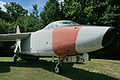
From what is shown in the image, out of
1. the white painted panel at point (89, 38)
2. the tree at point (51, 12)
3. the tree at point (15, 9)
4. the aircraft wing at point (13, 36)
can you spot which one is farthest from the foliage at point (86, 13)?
the tree at point (15, 9)

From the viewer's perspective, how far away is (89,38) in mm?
9703

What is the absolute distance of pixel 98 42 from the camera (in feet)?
31.1

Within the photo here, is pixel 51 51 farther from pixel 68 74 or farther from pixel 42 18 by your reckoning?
pixel 42 18

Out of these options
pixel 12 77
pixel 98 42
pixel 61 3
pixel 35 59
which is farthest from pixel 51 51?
pixel 61 3

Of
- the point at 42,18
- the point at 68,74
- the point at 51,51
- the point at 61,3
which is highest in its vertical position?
the point at 61,3

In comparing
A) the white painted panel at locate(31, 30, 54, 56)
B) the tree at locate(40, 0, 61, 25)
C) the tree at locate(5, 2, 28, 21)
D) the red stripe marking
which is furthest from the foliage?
the tree at locate(5, 2, 28, 21)

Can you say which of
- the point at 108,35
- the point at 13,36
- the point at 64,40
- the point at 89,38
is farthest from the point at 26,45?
the point at 108,35

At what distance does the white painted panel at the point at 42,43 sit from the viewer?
12570 millimetres

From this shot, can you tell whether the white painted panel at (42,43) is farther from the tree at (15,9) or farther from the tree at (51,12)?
the tree at (15,9)

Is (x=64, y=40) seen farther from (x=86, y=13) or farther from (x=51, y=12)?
(x=51, y=12)

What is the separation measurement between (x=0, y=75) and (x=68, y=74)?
3.85 m

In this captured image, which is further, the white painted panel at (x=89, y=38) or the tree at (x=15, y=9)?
the tree at (x=15, y=9)

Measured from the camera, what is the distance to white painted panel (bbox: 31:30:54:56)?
12570 millimetres

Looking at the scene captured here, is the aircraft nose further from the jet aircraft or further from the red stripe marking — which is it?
the red stripe marking
